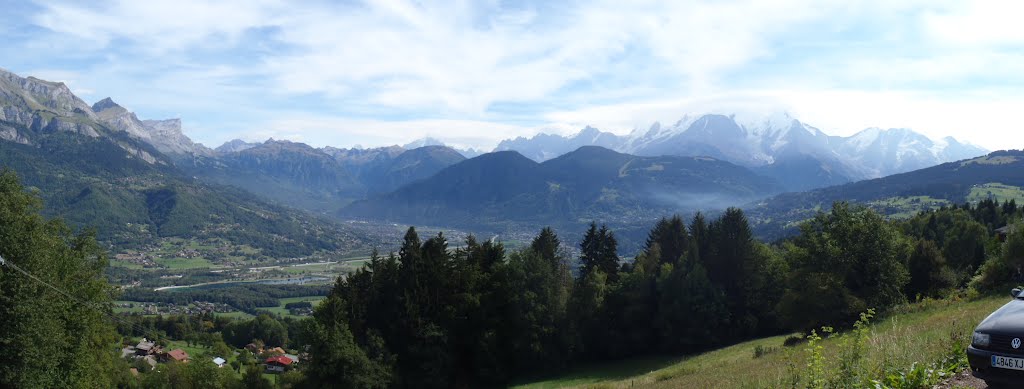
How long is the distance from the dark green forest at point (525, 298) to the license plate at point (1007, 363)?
25.7 m

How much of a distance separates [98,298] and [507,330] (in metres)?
25.7

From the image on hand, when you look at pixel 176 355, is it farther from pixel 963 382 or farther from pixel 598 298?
pixel 963 382

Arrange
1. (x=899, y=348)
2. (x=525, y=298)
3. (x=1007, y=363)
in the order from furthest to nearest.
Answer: (x=525, y=298), (x=899, y=348), (x=1007, y=363)

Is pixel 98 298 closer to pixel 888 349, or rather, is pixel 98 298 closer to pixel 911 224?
pixel 888 349

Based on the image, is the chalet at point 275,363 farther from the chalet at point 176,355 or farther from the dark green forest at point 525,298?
the dark green forest at point 525,298

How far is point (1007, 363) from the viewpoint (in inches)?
307

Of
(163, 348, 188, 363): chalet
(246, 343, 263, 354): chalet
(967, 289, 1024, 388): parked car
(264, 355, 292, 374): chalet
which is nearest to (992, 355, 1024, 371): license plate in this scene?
(967, 289, 1024, 388): parked car

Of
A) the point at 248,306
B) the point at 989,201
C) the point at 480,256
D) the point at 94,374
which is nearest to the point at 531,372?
the point at 480,256

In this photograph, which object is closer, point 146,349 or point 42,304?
point 42,304

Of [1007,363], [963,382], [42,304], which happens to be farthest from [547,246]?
[1007,363]

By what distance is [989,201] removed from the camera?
73.7 metres

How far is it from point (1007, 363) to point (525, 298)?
3616 cm

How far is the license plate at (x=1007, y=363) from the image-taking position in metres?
7.66

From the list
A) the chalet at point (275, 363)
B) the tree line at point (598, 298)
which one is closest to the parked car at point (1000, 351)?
the tree line at point (598, 298)
